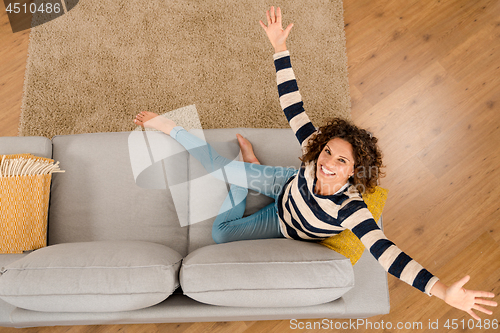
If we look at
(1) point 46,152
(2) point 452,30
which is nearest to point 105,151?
(1) point 46,152

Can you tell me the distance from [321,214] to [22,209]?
3.69 feet

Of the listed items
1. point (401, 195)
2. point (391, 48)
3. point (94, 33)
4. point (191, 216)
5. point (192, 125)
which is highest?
point (94, 33)

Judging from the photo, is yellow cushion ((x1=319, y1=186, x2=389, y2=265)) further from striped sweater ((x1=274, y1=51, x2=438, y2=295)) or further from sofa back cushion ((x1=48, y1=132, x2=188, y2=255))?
sofa back cushion ((x1=48, y1=132, x2=188, y2=255))

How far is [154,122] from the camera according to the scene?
1.59 m

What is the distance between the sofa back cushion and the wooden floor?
0.70 m

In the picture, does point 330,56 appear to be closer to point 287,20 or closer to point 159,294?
point 287,20

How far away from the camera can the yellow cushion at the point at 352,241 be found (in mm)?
1145

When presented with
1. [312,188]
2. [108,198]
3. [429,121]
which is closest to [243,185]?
[312,188]

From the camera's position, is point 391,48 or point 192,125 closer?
point 192,125

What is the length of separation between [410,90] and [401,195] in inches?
26.4

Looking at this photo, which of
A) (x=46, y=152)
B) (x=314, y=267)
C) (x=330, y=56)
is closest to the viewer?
(x=314, y=267)

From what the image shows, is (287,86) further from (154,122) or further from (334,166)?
(154,122)

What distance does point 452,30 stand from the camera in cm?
203

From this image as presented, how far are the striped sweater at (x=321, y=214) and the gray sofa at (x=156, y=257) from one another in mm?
97
